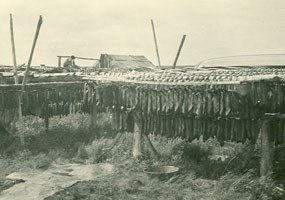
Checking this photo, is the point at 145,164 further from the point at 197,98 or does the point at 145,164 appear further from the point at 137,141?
the point at 197,98

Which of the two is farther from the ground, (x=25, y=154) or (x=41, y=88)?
(x=41, y=88)

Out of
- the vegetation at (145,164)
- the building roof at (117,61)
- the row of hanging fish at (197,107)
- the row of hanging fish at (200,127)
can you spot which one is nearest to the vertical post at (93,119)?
the vegetation at (145,164)

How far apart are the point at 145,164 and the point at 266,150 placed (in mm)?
2887

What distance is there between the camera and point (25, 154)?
427 inches

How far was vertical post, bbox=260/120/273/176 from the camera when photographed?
8.43m

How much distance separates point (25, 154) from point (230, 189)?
18.4 ft

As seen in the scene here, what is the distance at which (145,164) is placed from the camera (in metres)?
9.87

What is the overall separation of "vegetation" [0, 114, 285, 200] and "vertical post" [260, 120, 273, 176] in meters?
0.26

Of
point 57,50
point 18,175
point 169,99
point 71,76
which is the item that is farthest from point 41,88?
point 57,50

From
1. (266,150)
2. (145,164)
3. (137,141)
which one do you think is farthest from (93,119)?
(266,150)

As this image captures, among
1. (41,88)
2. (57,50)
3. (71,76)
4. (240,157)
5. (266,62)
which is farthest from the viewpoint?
(57,50)

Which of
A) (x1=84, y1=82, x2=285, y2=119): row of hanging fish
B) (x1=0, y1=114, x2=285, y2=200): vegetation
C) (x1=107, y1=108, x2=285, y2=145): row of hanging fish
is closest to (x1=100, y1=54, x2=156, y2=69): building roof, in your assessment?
(x1=0, y1=114, x2=285, y2=200): vegetation

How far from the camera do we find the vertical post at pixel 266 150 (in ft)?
27.7

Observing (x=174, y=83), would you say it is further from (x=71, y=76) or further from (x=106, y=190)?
(x=71, y=76)
